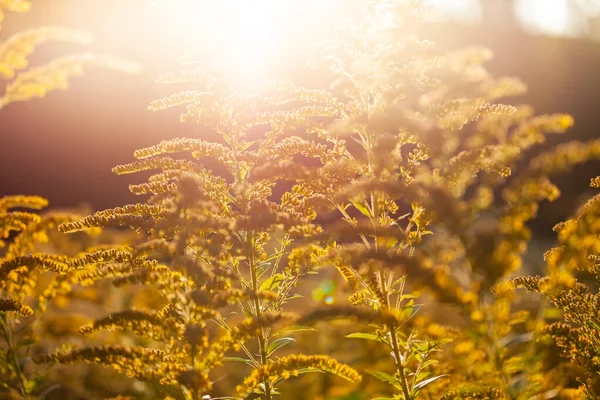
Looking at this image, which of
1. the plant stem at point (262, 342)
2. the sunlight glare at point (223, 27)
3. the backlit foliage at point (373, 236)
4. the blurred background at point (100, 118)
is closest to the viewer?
the backlit foliage at point (373, 236)

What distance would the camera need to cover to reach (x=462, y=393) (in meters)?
3.03

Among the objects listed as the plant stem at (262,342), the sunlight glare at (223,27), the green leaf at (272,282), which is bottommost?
the plant stem at (262,342)

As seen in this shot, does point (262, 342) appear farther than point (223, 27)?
No

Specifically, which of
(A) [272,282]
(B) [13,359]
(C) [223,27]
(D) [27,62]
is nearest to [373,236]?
(A) [272,282]

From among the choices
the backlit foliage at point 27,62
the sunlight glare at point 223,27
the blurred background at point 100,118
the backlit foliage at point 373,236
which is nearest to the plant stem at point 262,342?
the backlit foliage at point 373,236

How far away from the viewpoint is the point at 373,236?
3434mm

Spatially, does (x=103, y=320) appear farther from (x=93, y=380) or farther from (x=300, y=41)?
(x=300, y=41)

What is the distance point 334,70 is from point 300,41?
59.8 feet

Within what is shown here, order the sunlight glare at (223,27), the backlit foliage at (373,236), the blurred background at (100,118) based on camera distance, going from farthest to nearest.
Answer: the blurred background at (100,118)
the sunlight glare at (223,27)
the backlit foliage at (373,236)

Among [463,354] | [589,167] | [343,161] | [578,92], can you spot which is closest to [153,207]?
[343,161]

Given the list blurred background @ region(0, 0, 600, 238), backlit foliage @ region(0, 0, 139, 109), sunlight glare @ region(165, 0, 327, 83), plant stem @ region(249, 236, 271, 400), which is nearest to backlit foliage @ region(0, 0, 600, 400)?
plant stem @ region(249, 236, 271, 400)

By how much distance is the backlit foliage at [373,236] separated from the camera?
259cm

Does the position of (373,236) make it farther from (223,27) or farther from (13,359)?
(13,359)

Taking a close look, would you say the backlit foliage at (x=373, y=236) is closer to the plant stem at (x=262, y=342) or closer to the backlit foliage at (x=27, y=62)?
the plant stem at (x=262, y=342)
